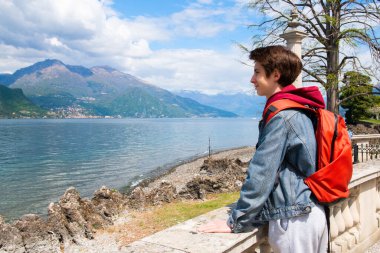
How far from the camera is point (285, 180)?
245 cm

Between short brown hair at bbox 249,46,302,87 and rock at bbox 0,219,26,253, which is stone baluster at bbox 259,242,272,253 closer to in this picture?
short brown hair at bbox 249,46,302,87

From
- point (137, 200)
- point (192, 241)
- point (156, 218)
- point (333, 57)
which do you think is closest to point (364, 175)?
point (192, 241)

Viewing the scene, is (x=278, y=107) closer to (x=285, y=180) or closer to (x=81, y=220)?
(x=285, y=180)

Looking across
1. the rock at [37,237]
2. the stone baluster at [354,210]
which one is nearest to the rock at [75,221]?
the rock at [37,237]

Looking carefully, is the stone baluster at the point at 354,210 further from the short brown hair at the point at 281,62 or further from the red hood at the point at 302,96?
the short brown hair at the point at 281,62

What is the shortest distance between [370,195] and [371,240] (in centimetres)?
72

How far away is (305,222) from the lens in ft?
8.07

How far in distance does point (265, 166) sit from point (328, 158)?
51 cm

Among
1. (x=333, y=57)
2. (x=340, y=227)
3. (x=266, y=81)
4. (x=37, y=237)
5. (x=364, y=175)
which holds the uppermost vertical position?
(x=333, y=57)

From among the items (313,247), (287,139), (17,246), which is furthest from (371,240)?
(17,246)

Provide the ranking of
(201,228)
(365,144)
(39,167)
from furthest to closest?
(39,167), (365,144), (201,228)

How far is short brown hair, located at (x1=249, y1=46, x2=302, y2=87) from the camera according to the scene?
2.57 metres

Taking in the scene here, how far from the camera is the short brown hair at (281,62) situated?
8.45 ft

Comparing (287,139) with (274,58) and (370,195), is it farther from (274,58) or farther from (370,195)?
(370,195)
